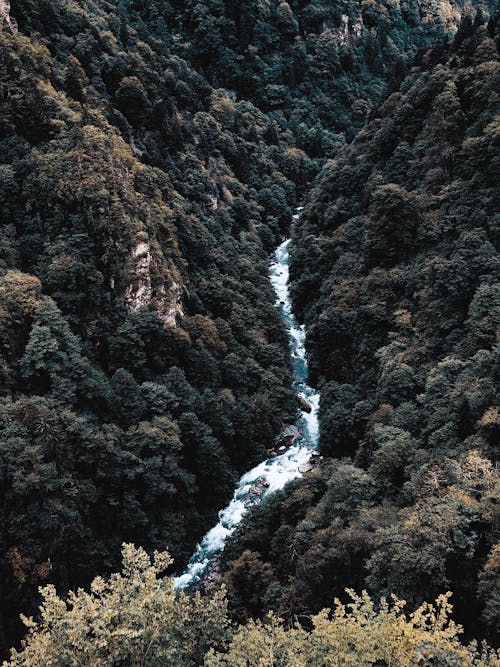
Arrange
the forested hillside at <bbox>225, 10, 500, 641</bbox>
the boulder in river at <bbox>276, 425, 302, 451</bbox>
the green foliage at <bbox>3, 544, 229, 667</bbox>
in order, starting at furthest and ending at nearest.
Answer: the boulder in river at <bbox>276, 425, 302, 451</bbox>, the forested hillside at <bbox>225, 10, 500, 641</bbox>, the green foliage at <bbox>3, 544, 229, 667</bbox>

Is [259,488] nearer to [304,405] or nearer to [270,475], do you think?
[270,475]

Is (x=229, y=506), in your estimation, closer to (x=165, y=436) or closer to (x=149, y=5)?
(x=165, y=436)

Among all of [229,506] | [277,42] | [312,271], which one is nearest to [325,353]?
[312,271]

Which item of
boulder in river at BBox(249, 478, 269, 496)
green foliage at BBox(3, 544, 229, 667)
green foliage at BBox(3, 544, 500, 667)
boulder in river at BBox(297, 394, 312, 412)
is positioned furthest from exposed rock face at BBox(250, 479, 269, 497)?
green foliage at BBox(3, 544, 500, 667)

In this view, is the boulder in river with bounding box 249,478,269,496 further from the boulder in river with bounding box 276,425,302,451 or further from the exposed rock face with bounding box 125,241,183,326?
the exposed rock face with bounding box 125,241,183,326

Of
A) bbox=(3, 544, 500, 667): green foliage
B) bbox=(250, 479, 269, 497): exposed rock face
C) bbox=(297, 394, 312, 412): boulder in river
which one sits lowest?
bbox=(3, 544, 500, 667): green foliage

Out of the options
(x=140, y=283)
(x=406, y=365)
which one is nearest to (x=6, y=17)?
(x=140, y=283)
